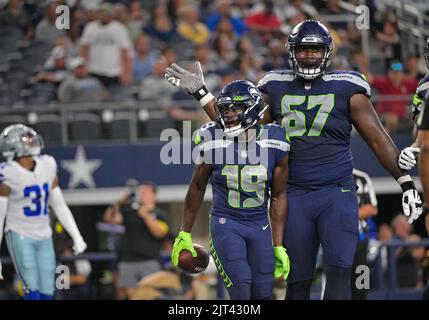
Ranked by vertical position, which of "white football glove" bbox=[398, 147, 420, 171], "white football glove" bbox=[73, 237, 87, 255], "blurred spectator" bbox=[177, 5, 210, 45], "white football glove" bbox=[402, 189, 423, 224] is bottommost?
"white football glove" bbox=[73, 237, 87, 255]

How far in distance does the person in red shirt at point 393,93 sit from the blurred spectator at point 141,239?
10.1 ft

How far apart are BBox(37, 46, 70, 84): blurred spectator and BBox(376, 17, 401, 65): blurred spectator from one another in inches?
167

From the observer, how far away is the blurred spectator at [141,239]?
461 inches

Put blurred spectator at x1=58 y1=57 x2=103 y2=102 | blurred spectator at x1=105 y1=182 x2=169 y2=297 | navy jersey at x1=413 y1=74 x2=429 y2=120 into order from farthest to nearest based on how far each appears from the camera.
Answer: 1. blurred spectator at x1=58 y1=57 x2=103 y2=102
2. blurred spectator at x1=105 y1=182 x2=169 y2=297
3. navy jersey at x1=413 y1=74 x2=429 y2=120

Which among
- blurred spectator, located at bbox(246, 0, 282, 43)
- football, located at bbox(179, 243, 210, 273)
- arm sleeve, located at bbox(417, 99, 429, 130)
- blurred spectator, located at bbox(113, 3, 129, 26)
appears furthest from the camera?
blurred spectator, located at bbox(246, 0, 282, 43)

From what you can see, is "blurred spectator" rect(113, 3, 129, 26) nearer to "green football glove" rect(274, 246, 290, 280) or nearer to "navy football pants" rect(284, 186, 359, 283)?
"navy football pants" rect(284, 186, 359, 283)

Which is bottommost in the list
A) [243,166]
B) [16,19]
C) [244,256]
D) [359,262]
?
[359,262]

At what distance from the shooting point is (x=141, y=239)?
38.8ft

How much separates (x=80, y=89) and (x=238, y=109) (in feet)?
20.2

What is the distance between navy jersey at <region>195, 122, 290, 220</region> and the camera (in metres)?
7.51

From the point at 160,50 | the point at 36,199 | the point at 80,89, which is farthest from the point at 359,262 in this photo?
the point at 160,50

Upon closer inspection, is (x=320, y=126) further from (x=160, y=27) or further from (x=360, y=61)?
(x=160, y=27)

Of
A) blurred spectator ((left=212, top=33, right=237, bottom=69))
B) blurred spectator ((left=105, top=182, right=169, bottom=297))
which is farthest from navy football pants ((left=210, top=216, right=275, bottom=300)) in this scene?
blurred spectator ((left=212, top=33, right=237, bottom=69))

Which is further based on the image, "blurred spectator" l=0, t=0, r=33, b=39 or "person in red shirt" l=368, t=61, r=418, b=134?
"blurred spectator" l=0, t=0, r=33, b=39
